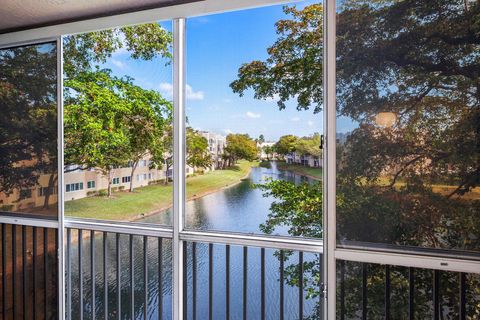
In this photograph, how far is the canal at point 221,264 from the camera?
212 centimetres

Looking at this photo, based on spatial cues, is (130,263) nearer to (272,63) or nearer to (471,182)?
(272,63)

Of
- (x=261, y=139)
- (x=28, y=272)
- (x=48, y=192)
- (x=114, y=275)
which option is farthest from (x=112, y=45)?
(x=28, y=272)

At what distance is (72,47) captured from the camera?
8.41 feet

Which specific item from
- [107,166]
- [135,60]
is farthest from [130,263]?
[135,60]

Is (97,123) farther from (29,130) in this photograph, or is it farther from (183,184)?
(183,184)

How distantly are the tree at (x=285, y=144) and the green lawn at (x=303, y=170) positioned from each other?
80 mm

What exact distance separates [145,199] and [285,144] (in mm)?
1084

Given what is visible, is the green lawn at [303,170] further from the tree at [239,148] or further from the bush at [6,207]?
the bush at [6,207]

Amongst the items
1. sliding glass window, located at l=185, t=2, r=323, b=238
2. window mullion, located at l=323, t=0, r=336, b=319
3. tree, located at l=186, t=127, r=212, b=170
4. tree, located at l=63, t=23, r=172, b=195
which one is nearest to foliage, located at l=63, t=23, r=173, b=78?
tree, located at l=63, t=23, r=172, b=195

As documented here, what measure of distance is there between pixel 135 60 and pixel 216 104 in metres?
0.72

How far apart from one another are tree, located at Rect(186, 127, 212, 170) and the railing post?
0.05 metres

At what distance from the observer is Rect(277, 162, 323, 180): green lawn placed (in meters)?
2.04

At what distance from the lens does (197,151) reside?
2287 millimetres

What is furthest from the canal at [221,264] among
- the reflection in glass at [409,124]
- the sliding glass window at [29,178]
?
the sliding glass window at [29,178]
